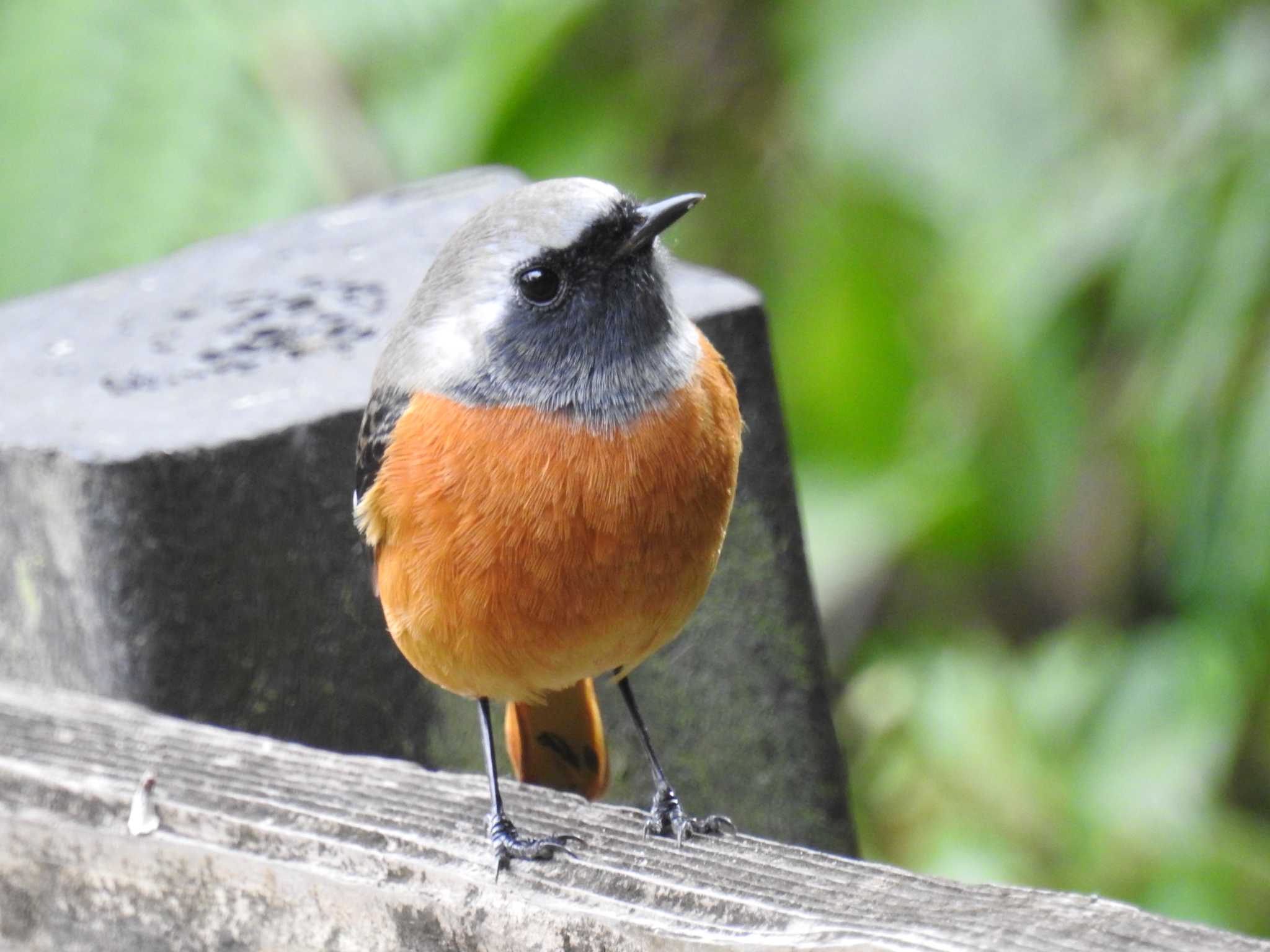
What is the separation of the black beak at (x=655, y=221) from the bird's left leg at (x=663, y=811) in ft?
2.14

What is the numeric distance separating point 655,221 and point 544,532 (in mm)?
461

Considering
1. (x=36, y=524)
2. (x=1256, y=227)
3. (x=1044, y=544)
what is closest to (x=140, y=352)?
(x=36, y=524)

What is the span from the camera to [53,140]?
416cm

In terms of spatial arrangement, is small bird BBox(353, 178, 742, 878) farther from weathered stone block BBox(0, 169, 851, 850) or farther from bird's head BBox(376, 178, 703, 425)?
weathered stone block BBox(0, 169, 851, 850)

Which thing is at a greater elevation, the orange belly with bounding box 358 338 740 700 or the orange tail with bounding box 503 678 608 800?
the orange belly with bounding box 358 338 740 700

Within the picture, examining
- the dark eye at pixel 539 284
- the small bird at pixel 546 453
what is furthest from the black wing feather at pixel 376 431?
the dark eye at pixel 539 284

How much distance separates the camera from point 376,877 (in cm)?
187

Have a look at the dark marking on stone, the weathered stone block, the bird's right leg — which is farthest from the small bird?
the dark marking on stone

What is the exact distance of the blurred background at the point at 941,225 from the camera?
3.89 meters

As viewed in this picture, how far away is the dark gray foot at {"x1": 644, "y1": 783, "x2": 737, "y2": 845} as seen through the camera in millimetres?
2031

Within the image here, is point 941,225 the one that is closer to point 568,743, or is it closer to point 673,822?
point 568,743

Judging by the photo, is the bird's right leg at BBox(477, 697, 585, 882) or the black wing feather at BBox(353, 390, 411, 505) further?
the black wing feather at BBox(353, 390, 411, 505)

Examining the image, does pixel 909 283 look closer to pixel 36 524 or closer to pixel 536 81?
pixel 536 81

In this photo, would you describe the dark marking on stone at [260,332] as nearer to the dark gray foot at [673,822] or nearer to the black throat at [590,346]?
the black throat at [590,346]
